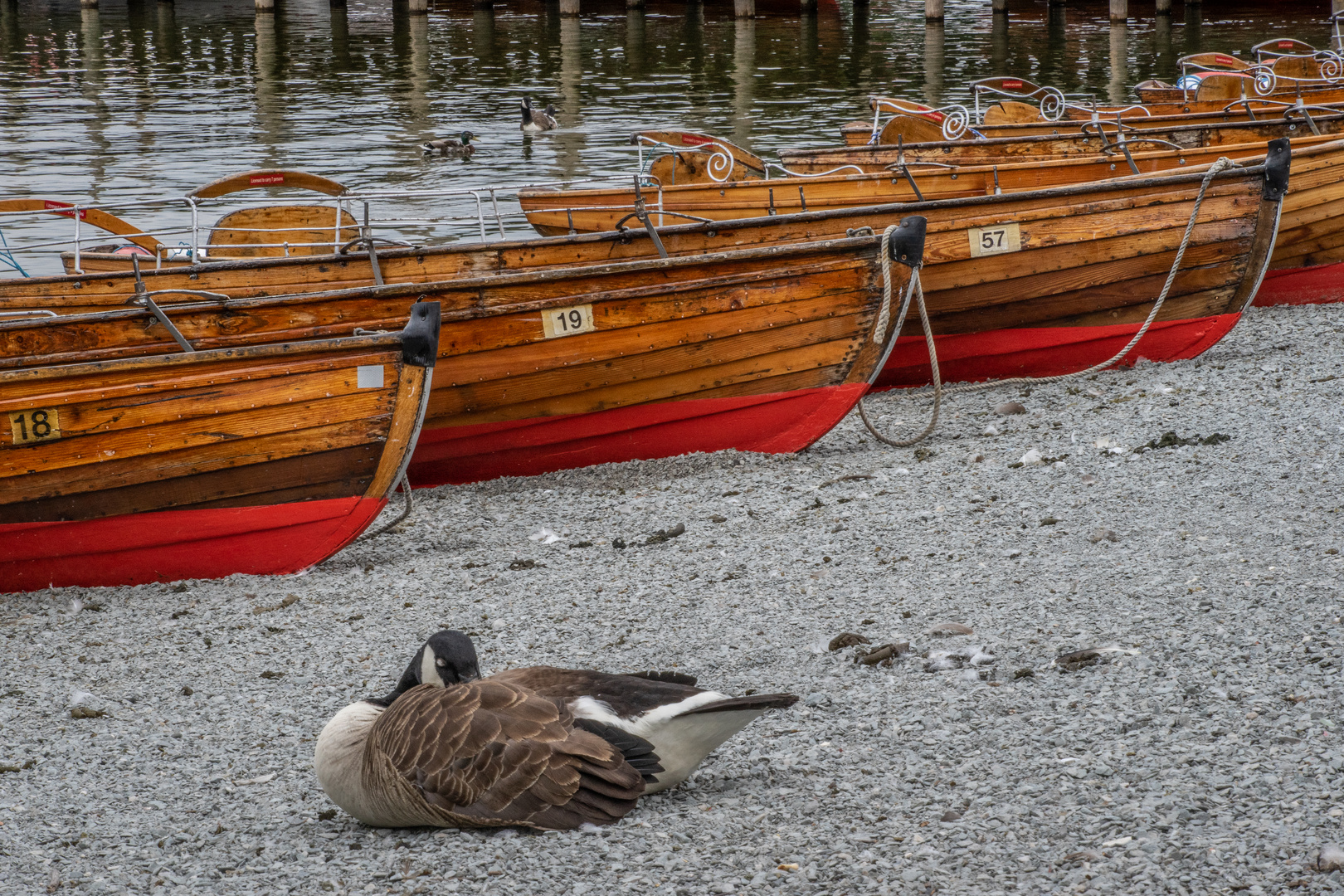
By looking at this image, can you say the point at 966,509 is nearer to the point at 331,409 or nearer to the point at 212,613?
the point at 331,409

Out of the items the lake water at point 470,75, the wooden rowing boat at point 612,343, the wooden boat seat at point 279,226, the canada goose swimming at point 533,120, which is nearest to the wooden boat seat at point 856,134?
the lake water at point 470,75

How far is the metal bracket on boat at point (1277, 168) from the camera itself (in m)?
9.04

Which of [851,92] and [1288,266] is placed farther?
[851,92]

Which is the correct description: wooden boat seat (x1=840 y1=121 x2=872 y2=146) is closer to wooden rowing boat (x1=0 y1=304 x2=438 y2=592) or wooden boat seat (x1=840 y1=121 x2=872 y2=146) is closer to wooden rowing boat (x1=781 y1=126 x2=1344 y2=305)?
wooden rowing boat (x1=781 y1=126 x2=1344 y2=305)

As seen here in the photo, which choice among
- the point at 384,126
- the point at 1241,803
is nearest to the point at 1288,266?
the point at 1241,803

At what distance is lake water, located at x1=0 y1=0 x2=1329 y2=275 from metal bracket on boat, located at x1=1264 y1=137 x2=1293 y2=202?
6922 millimetres

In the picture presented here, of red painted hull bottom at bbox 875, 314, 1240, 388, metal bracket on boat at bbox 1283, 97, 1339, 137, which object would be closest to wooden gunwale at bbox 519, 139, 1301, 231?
metal bracket on boat at bbox 1283, 97, 1339, 137

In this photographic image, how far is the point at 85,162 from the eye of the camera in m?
22.5

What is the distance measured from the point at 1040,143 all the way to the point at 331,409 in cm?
978

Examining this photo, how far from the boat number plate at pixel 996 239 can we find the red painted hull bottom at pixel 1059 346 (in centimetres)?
67

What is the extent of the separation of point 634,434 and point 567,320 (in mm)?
923

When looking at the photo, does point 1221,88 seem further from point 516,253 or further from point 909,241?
point 516,253

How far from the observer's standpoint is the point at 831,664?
5051 mm

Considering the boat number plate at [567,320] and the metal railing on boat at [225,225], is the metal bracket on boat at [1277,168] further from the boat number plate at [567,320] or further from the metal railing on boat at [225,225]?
the metal railing on boat at [225,225]
